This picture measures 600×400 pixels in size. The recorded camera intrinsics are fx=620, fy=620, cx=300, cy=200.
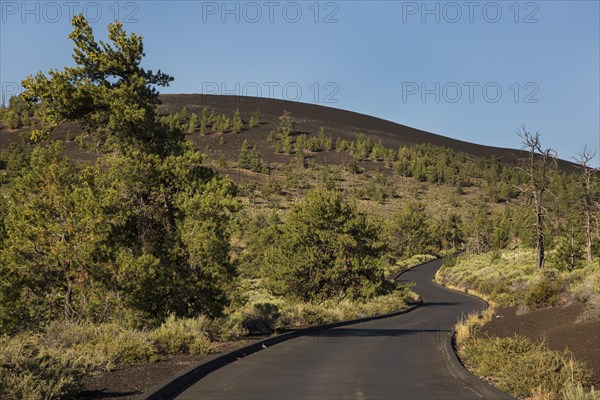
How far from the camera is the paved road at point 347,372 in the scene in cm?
1086

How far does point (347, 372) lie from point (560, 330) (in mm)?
10331

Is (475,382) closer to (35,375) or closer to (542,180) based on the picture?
(35,375)

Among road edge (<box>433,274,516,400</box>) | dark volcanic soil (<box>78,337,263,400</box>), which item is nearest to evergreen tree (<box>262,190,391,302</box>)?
road edge (<box>433,274,516,400</box>)

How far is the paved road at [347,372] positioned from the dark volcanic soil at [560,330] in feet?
8.75

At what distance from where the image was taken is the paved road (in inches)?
428

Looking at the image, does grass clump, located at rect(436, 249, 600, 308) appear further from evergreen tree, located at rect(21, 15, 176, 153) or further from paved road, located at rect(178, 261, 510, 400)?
evergreen tree, located at rect(21, 15, 176, 153)

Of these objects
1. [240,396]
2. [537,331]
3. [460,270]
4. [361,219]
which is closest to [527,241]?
[460,270]


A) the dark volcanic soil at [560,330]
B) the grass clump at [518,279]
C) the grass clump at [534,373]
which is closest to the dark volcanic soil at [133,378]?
the grass clump at [534,373]

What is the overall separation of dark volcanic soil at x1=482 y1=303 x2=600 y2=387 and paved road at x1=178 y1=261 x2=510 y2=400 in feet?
8.75

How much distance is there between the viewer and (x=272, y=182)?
122 metres

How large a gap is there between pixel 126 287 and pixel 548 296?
62.7 feet

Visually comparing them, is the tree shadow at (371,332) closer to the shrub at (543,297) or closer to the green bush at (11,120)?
the shrub at (543,297)

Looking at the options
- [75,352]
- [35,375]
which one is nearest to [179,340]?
[75,352]

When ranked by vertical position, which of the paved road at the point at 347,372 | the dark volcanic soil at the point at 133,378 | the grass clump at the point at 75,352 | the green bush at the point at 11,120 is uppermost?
the green bush at the point at 11,120
